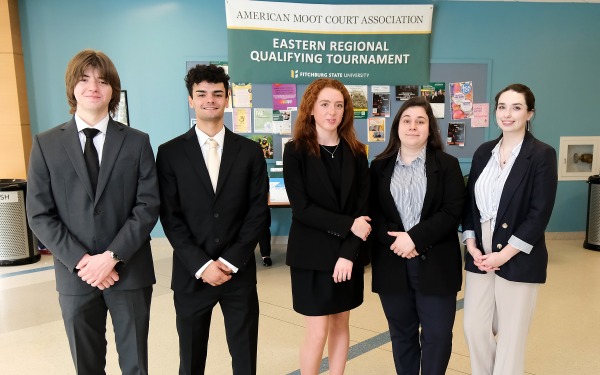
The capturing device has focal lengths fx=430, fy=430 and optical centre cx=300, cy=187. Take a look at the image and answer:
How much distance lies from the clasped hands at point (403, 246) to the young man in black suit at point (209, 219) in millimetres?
613

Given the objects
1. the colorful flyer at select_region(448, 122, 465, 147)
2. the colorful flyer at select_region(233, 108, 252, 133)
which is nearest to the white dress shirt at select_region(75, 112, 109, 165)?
the colorful flyer at select_region(233, 108, 252, 133)

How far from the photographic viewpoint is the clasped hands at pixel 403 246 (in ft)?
6.23

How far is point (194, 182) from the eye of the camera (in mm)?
1881

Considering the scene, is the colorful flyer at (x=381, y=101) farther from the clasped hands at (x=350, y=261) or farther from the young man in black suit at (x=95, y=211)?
the young man in black suit at (x=95, y=211)

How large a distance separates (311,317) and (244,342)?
13.0 inches

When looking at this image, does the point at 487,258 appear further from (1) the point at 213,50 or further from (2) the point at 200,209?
(1) the point at 213,50

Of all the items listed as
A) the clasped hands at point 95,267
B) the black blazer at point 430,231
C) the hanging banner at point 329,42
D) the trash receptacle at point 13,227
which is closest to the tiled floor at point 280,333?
the trash receptacle at point 13,227

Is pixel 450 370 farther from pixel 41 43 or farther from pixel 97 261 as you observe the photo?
pixel 41 43

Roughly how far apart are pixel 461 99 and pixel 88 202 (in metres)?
4.83

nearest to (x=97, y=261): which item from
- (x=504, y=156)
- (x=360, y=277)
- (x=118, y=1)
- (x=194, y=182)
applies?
(x=194, y=182)

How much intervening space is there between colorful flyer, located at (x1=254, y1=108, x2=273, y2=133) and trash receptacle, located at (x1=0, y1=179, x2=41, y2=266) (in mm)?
2690

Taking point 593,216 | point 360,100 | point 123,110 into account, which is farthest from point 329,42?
point 593,216

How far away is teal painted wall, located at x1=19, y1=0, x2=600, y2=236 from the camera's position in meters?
5.11

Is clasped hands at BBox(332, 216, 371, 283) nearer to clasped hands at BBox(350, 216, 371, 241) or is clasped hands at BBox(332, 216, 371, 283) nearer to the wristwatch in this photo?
clasped hands at BBox(350, 216, 371, 241)
